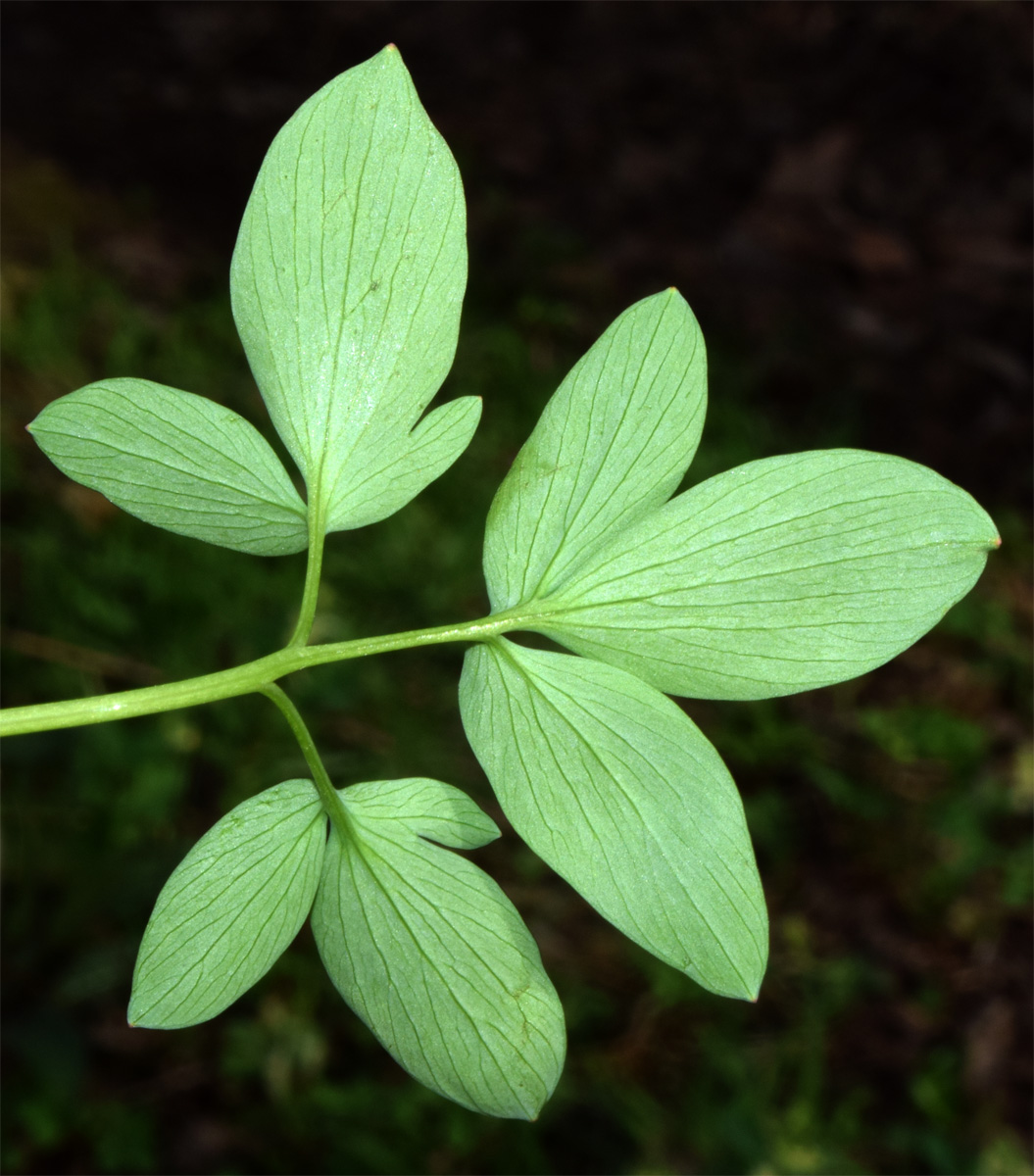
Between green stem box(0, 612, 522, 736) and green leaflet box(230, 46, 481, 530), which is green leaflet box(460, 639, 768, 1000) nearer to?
green stem box(0, 612, 522, 736)

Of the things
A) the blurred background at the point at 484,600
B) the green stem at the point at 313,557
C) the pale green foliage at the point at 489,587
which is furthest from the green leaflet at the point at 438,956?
the blurred background at the point at 484,600

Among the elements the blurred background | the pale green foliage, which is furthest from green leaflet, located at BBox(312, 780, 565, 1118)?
the blurred background

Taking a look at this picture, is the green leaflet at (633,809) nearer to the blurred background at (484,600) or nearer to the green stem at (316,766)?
the green stem at (316,766)

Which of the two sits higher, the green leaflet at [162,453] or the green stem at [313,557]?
the green leaflet at [162,453]

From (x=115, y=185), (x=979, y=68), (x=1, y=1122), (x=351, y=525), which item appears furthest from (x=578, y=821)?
(x=115, y=185)

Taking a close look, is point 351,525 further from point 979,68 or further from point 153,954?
point 979,68

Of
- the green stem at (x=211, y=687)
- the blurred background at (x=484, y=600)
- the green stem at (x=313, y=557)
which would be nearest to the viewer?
the green stem at (x=211, y=687)

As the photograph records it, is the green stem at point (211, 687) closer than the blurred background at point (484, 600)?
Yes

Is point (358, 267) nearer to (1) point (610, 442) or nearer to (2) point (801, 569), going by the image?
(1) point (610, 442)
